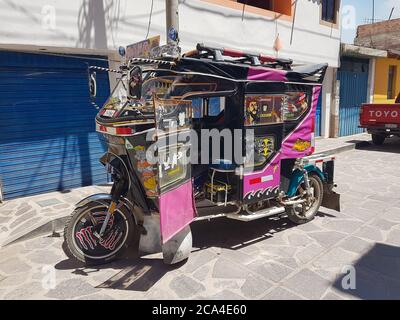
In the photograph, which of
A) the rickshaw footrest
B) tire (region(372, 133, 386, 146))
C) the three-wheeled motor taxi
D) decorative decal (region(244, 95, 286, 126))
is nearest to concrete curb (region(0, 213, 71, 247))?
the three-wheeled motor taxi

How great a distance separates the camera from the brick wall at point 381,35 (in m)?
19.6

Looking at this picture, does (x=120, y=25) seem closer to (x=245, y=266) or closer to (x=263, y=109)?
(x=263, y=109)

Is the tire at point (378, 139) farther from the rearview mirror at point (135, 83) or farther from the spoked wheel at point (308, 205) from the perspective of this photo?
the rearview mirror at point (135, 83)

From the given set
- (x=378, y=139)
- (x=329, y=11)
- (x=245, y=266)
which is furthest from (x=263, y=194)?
(x=329, y=11)

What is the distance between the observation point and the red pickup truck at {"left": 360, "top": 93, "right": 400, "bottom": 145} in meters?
10.7

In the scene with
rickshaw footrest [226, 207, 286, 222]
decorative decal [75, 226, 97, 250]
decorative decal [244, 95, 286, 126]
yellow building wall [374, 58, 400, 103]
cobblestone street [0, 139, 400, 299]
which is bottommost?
cobblestone street [0, 139, 400, 299]

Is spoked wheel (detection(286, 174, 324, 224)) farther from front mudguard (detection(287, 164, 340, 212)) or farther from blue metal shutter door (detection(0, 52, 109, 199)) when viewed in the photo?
blue metal shutter door (detection(0, 52, 109, 199))

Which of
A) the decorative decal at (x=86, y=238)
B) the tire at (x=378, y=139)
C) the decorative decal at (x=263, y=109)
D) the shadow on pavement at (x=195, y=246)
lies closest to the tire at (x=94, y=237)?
the decorative decal at (x=86, y=238)

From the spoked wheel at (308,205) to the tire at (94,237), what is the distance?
2.51 metres

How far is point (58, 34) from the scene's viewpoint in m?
5.49

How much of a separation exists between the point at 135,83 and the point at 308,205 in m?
3.54

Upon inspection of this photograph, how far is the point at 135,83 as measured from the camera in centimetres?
295

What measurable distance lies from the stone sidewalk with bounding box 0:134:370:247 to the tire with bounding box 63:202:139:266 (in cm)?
126

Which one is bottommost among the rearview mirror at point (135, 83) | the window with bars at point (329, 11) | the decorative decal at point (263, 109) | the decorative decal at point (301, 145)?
the decorative decal at point (301, 145)
